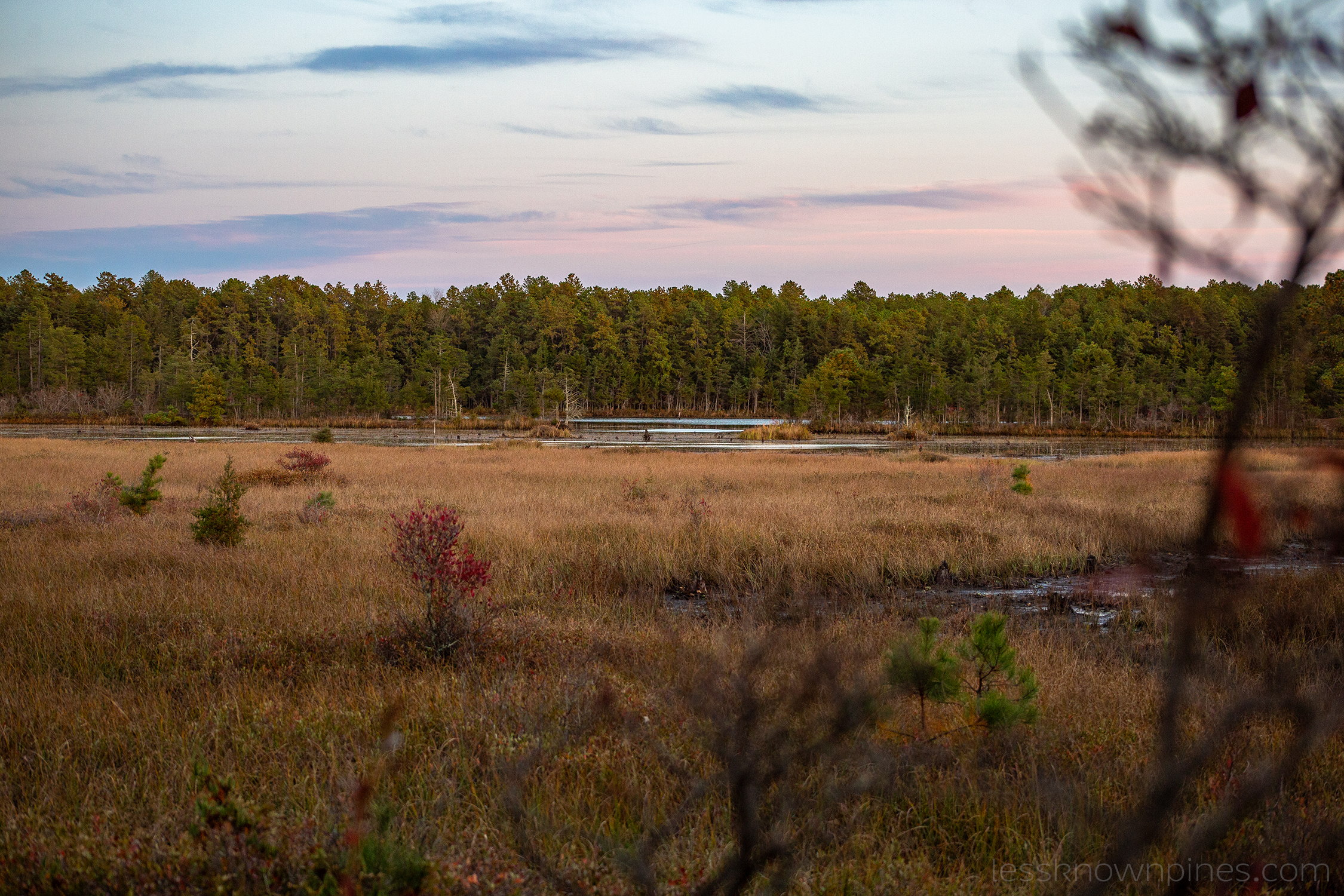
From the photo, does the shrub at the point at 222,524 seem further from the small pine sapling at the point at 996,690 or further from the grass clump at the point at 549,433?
the grass clump at the point at 549,433

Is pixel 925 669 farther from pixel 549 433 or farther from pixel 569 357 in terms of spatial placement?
pixel 569 357

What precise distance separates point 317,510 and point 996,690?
12.6 m

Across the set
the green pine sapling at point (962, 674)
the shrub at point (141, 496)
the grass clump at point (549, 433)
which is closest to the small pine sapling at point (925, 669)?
the green pine sapling at point (962, 674)

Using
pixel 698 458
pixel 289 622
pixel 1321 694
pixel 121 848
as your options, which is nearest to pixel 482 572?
pixel 289 622

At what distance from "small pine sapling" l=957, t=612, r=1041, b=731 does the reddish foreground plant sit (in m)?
4.19

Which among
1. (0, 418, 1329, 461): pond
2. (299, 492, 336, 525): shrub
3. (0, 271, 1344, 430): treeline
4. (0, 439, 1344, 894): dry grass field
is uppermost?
(0, 271, 1344, 430): treeline

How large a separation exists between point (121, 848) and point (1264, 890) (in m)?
4.18

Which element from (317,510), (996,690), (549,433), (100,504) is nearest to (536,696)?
(996,690)

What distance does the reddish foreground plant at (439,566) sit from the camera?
23.7ft

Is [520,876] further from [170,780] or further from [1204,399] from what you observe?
[1204,399]

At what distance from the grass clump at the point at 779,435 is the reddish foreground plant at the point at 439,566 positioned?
5181cm

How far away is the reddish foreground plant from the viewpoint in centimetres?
722

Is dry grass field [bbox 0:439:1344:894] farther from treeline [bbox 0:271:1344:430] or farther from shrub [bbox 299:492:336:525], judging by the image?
treeline [bbox 0:271:1344:430]


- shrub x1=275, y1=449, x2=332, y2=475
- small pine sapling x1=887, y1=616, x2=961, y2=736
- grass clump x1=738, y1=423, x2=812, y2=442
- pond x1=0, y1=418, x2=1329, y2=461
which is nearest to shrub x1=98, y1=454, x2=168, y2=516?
shrub x1=275, y1=449, x2=332, y2=475
